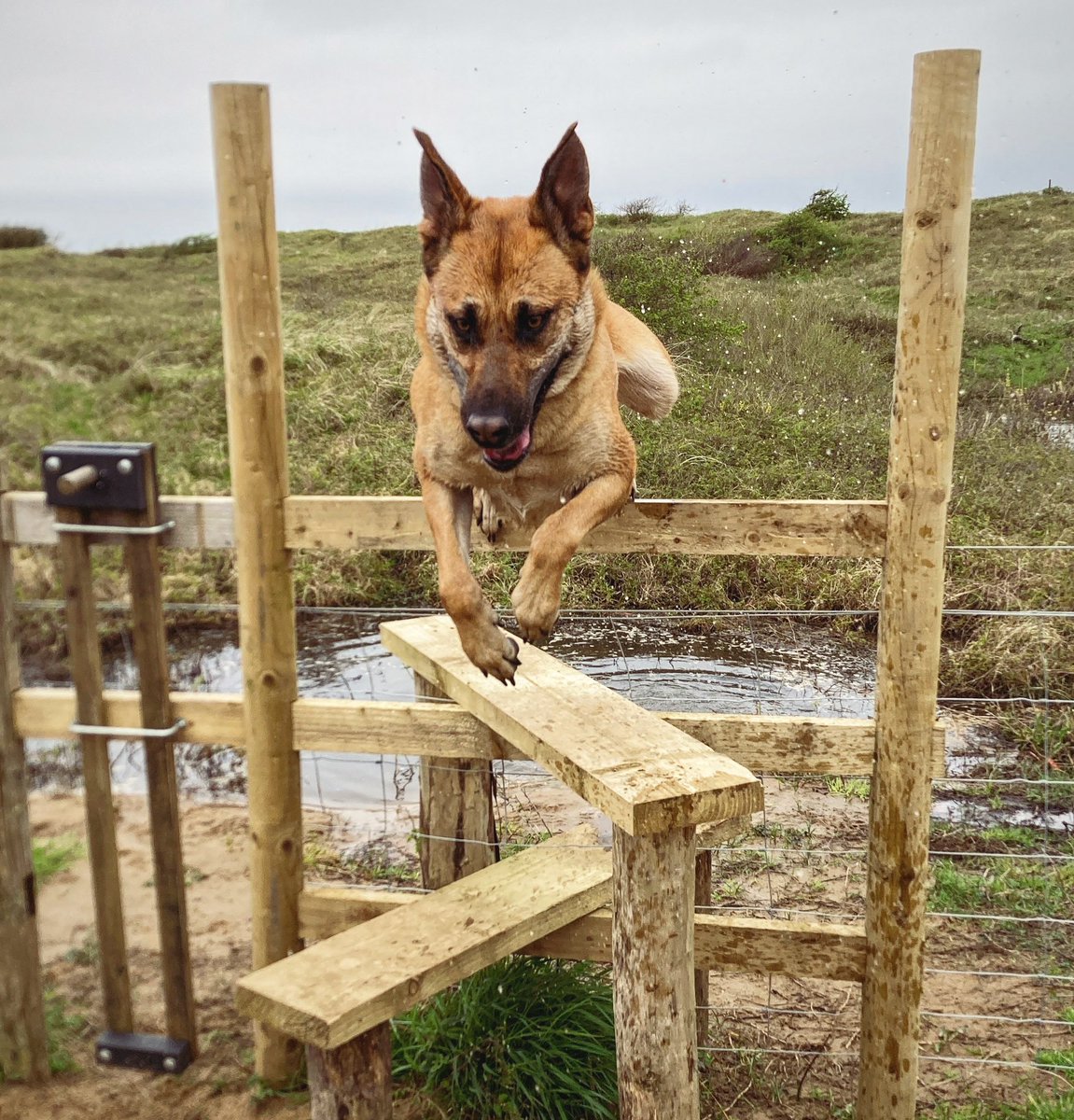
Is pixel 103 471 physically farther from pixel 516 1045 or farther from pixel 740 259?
pixel 740 259

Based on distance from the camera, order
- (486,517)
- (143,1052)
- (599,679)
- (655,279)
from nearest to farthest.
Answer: (486,517)
(143,1052)
(655,279)
(599,679)

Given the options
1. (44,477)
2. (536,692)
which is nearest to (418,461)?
(536,692)

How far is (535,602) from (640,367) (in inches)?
37.1

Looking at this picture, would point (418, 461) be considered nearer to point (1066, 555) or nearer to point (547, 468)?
point (547, 468)

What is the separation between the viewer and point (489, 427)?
2084 mm

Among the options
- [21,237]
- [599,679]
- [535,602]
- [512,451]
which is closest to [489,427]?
[512,451]

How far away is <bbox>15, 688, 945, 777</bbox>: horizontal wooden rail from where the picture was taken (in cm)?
292

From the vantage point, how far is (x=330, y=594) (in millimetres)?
6949

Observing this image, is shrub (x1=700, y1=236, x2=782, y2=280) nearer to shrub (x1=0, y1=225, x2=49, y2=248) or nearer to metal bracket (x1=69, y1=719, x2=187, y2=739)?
metal bracket (x1=69, y1=719, x2=187, y2=739)

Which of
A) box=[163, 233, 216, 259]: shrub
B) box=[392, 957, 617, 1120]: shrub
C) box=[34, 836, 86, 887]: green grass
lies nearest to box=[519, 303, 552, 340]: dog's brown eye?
box=[392, 957, 617, 1120]: shrub

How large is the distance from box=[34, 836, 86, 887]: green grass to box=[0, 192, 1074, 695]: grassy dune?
2454 mm

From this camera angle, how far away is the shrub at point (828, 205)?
3832 millimetres

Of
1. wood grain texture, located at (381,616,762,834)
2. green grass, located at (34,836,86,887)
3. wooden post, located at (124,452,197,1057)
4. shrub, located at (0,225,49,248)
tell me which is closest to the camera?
wood grain texture, located at (381,616,762,834)

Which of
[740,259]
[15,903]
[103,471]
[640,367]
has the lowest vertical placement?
[15,903]
